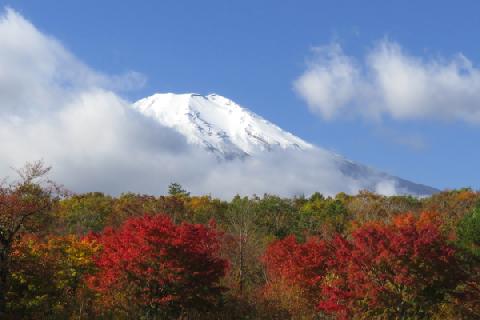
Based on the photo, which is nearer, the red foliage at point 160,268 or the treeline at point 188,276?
the treeline at point 188,276

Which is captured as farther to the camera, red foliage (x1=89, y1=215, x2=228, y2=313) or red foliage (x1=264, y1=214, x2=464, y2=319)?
red foliage (x1=89, y1=215, x2=228, y2=313)

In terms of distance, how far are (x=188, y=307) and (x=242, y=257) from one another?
1585cm

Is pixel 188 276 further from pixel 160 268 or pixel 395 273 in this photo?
pixel 395 273

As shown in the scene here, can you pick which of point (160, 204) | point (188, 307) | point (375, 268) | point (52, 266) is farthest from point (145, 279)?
→ point (160, 204)

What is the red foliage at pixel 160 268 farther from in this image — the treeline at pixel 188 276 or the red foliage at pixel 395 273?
the red foliage at pixel 395 273

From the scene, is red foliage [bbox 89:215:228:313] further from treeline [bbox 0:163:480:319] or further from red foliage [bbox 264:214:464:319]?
red foliage [bbox 264:214:464:319]

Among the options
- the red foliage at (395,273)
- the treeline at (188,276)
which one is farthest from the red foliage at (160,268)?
the red foliage at (395,273)

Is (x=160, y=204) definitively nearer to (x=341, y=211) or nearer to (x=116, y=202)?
(x=116, y=202)

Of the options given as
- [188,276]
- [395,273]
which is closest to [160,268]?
[188,276]

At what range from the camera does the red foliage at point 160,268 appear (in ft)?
69.8

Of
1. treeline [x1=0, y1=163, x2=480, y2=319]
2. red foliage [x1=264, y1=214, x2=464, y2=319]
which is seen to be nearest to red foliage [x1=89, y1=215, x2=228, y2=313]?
treeline [x1=0, y1=163, x2=480, y2=319]

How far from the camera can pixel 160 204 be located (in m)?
57.8

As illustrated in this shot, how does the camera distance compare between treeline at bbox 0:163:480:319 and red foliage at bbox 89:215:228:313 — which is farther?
red foliage at bbox 89:215:228:313

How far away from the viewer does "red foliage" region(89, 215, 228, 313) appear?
2128cm
